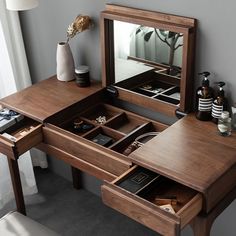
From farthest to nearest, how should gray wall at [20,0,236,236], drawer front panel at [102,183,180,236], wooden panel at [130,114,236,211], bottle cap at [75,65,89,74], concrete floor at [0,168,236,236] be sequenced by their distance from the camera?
concrete floor at [0,168,236,236]
bottle cap at [75,65,89,74]
gray wall at [20,0,236,236]
wooden panel at [130,114,236,211]
drawer front panel at [102,183,180,236]

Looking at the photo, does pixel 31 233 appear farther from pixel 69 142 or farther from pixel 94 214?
pixel 94 214

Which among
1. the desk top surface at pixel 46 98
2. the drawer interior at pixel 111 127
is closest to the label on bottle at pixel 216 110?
the drawer interior at pixel 111 127

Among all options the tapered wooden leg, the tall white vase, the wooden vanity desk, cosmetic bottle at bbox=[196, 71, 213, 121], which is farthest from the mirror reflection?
the tapered wooden leg

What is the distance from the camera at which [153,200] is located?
173 cm

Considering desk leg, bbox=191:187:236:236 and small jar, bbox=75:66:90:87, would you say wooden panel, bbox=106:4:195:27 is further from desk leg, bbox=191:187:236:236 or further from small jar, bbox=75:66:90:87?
desk leg, bbox=191:187:236:236

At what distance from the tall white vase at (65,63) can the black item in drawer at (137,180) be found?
0.80m

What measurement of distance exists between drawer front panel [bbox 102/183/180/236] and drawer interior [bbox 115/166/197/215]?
45mm

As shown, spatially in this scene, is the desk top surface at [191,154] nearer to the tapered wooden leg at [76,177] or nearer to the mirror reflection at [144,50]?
the mirror reflection at [144,50]

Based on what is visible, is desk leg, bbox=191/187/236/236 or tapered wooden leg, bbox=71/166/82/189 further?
tapered wooden leg, bbox=71/166/82/189

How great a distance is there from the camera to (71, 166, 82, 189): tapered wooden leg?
9.27 feet

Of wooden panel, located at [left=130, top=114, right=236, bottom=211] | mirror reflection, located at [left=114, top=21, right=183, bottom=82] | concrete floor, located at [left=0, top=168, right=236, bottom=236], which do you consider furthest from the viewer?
concrete floor, located at [left=0, top=168, right=236, bottom=236]

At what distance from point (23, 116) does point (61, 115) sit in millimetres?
216

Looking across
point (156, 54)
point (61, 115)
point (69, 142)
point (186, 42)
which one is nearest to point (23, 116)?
point (61, 115)

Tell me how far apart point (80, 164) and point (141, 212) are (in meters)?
0.50
